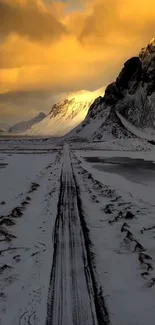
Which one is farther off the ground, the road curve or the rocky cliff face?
the rocky cliff face

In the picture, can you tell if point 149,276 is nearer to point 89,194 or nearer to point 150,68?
point 89,194

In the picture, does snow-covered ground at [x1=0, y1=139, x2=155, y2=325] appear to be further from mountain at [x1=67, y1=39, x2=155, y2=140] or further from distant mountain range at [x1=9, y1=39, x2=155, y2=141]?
mountain at [x1=67, y1=39, x2=155, y2=140]

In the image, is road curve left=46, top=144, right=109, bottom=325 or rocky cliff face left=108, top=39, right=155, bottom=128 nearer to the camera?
road curve left=46, top=144, right=109, bottom=325

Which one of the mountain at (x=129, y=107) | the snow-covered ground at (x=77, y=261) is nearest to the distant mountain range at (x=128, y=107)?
the mountain at (x=129, y=107)

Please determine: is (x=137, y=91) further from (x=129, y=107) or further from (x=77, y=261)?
(x=77, y=261)

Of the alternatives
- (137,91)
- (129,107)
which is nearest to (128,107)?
(129,107)

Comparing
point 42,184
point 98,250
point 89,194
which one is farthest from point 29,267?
point 42,184

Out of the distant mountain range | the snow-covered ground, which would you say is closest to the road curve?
the snow-covered ground
